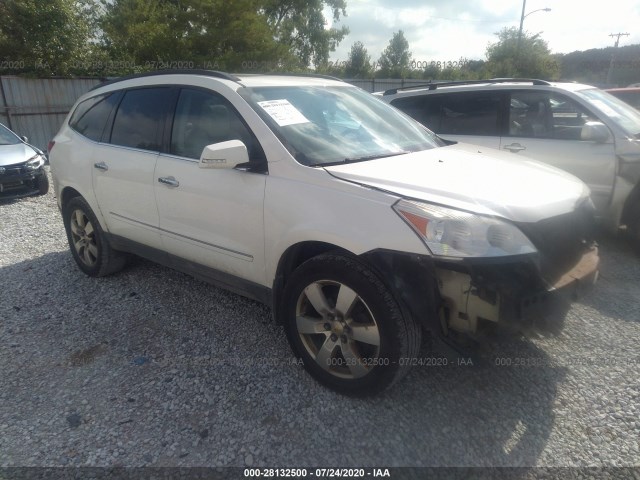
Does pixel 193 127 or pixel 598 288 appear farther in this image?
pixel 598 288

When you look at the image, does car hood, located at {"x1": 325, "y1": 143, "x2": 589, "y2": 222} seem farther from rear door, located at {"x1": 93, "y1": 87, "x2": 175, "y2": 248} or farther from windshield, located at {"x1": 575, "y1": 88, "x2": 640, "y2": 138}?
windshield, located at {"x1": 575, "y1": 88, "x2": 640, "y2": 138}

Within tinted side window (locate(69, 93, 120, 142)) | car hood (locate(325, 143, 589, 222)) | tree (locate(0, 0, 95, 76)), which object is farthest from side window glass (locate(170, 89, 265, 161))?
tree (locate(0, 0, 95, 76))

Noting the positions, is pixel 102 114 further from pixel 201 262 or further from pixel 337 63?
pixel 337 63

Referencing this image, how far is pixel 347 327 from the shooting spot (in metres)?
2.65

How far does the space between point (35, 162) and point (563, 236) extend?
27.5 ft

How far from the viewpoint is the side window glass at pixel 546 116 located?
5.23 m

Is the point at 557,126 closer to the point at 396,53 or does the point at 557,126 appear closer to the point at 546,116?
the point at 546,116

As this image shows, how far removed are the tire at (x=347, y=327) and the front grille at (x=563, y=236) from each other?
75 cm

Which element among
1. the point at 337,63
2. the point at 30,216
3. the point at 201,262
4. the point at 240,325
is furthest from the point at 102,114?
the point at 337,63

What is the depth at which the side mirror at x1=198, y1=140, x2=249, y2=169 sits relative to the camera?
2.79m

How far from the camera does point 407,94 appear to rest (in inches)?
255

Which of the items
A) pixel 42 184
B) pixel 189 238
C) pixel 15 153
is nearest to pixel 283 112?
pixel 189 238

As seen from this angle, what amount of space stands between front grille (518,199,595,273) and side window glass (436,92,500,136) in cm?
305

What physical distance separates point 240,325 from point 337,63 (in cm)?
3773
